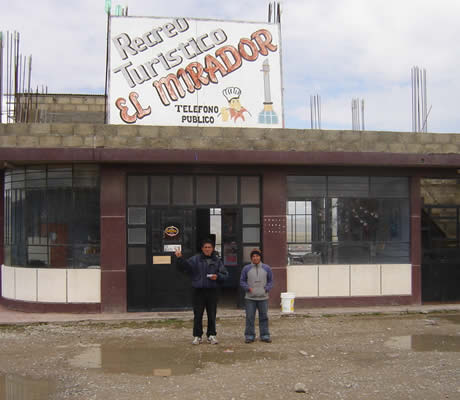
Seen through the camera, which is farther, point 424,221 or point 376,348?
point 424,221

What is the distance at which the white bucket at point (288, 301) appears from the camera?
12188mm

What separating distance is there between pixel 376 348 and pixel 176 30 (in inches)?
346

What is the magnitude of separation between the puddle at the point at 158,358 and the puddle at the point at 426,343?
7.18 feet

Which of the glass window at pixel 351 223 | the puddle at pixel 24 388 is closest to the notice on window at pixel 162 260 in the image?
the glass window at pixel 351 223

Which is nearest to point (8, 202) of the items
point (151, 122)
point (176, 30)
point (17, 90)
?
point (17, 90)

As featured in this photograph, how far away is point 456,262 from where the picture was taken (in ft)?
44.9

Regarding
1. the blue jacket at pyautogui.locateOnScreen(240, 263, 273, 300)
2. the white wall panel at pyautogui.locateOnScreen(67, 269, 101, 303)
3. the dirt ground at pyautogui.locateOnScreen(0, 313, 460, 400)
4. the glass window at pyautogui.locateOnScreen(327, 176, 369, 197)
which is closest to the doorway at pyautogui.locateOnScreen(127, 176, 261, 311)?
the white wall panel at pyautogui.locateOnScreen(67, 269, 101, 303)

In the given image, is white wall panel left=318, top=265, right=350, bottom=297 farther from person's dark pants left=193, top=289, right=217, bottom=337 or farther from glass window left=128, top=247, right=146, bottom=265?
person's dark pants left=193, top=289, right=217, bottom=337

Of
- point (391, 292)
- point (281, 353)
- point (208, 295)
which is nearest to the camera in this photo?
point (281, 353)

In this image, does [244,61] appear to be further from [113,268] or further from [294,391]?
[294,391]

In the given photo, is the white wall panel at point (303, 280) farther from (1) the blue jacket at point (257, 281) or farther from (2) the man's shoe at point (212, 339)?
(2) the man's shoe at point (212, 339)

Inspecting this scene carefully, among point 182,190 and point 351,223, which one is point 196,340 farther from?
point 351,223

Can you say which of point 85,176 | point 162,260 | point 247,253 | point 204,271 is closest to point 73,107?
point 85,176

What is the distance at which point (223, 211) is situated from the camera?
13703 millimetres
